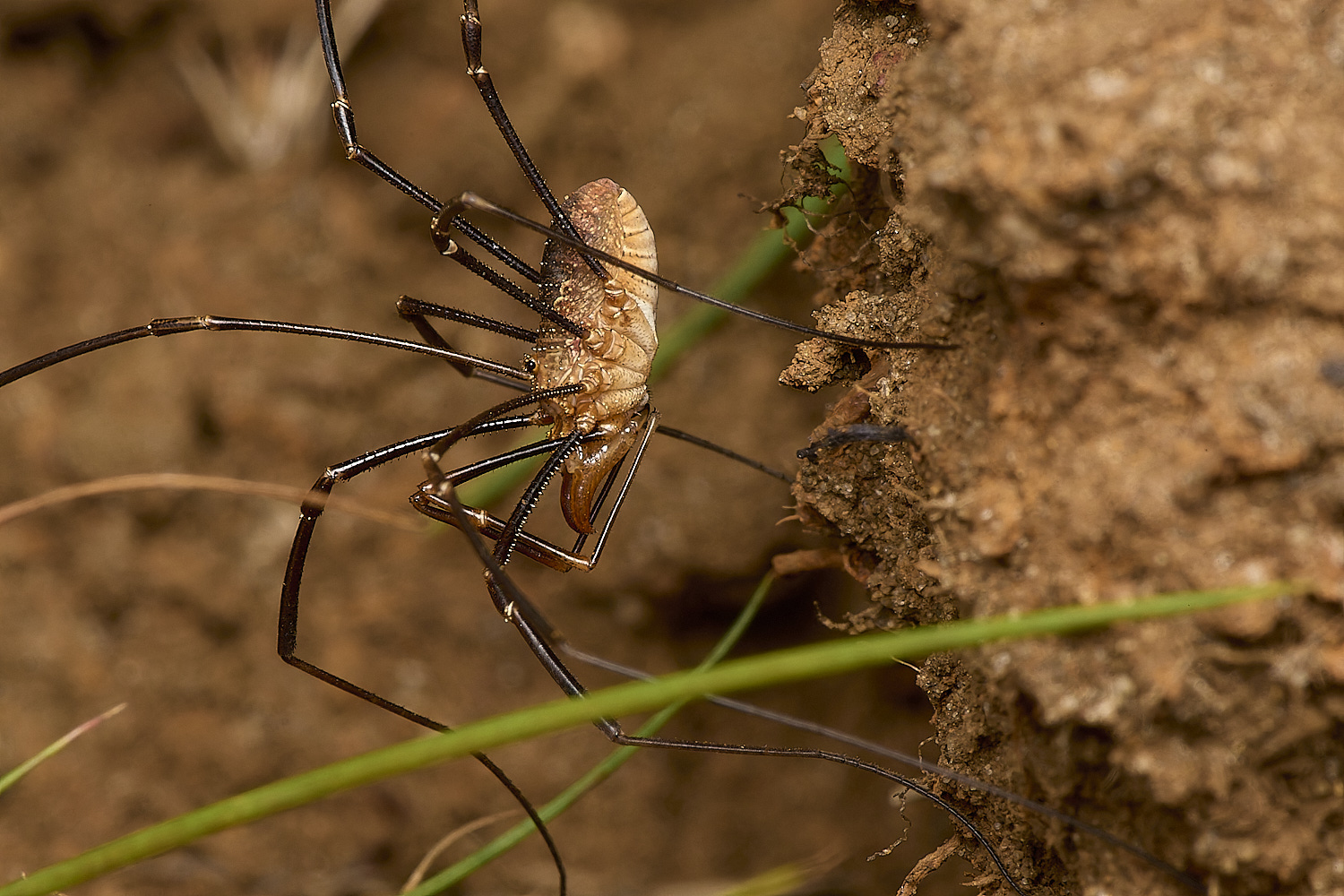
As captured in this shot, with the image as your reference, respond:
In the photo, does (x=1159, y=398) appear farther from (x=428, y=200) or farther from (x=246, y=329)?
(x=246, y=329)

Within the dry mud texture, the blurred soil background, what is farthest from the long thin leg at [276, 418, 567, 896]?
the dry mud texture

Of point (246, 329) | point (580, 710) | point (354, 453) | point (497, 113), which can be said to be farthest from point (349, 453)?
point (580, 710)

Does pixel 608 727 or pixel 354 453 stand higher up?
pixel 354 453

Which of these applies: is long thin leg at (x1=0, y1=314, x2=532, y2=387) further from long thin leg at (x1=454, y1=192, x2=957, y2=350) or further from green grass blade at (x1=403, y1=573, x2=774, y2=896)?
green grass blade at (x1=403, y1=573, x2=774, y2=896)

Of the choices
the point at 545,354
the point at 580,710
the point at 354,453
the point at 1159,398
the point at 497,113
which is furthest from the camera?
the point at 354,453

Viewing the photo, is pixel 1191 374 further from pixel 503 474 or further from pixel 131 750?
pixel 131 750

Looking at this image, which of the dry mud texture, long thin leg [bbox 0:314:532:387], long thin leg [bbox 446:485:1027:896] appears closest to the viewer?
the dry mud texture
